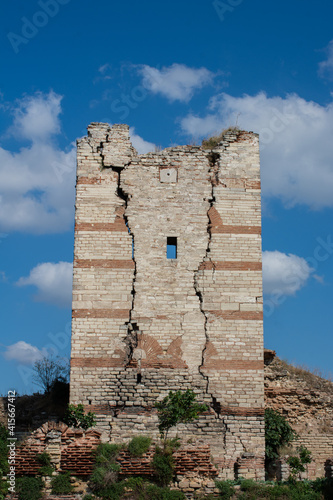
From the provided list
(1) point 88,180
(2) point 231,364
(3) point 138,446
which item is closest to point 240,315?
(2) point 231,364

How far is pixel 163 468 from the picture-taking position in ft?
39.0

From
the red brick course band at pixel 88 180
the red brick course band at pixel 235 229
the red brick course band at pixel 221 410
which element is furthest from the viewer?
the red brick course band at pixel 88 180

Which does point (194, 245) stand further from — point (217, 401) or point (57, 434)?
point (57, 434)

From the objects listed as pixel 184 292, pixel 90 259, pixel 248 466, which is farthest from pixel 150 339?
pixel 248 466

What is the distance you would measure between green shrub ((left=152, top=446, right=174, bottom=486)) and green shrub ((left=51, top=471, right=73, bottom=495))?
1.70 m

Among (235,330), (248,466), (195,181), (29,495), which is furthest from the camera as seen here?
(195,181)

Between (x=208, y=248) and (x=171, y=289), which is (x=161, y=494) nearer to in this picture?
(x=171, y=289)

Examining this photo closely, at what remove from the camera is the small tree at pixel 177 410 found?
12.7 meters

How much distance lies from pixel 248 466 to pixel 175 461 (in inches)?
64.8

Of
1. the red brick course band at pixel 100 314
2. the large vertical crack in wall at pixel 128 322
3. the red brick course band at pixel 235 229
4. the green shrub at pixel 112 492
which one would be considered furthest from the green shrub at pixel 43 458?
the red brick course band at pixel 235 229

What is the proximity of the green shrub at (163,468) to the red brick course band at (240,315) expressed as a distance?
328 cm

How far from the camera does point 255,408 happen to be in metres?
13.1

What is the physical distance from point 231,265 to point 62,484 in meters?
5.91

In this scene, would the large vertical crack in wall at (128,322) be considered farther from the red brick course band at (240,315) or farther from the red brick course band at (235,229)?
the red brick course band at (235,229)
